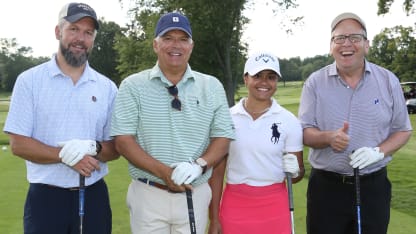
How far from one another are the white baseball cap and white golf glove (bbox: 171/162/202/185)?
0.90 m

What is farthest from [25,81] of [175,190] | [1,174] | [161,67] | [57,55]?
[1,174]

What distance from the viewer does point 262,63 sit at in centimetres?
375

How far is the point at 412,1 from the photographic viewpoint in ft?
99.5

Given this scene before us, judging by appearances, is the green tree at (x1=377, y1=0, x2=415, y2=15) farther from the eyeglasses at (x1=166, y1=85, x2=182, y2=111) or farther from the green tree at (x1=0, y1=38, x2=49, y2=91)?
the green tree at (x1=0, y1=38, x2=49, y2=91)

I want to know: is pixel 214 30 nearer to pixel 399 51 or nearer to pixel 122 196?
pixel 122 196

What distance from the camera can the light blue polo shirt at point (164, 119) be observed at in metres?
3.38

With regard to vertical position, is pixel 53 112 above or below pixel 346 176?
above

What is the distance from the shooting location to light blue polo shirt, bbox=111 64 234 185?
11.1 ft

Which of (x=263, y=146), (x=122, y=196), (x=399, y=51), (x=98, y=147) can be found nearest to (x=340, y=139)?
(x=263, y=146)

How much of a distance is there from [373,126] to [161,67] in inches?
64.0

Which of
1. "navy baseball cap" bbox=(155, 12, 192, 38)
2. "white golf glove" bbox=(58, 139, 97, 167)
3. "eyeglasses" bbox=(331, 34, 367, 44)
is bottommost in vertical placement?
"white golf glove" bbox=(58, 139, 97, 167)

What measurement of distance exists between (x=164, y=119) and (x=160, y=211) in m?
0.61

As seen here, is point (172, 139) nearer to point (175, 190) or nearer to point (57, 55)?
point (175, 190)

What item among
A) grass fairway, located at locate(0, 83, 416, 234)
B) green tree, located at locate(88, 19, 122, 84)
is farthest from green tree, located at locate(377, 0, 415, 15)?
green tree, located at locate(88, 19, 122, 84)
